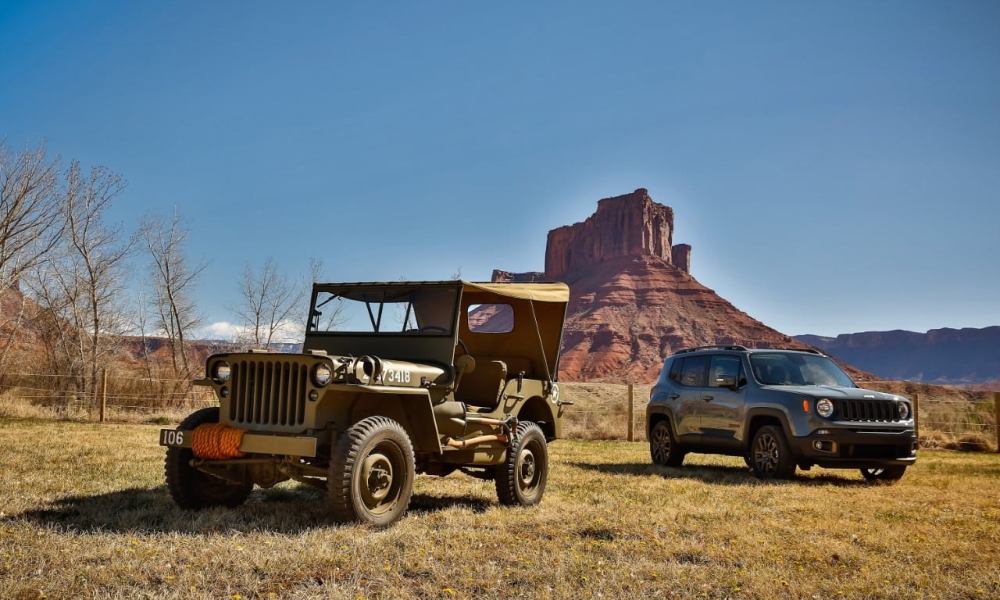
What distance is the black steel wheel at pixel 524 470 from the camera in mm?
8070

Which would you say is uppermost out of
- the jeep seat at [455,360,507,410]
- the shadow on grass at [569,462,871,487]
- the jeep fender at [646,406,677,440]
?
the jeep seat at [455,360,507,410]

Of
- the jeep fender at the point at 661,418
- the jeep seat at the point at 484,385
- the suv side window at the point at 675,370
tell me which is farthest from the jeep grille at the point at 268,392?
the suv side window at the point at 675,370

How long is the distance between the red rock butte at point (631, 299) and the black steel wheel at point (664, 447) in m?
83.7

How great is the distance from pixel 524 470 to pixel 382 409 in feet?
6.76

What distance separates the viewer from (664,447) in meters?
13.4

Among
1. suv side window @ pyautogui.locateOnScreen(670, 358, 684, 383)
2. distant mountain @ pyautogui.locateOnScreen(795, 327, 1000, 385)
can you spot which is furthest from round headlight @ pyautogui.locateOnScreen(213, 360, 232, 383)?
distant mountain @ pyautogui.locateOnScreen(795, 327, 1000, 385)

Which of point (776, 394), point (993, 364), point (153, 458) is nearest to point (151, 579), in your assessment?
point (153, 458)

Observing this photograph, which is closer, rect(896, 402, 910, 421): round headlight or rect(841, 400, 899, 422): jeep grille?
rect(841, 400, 899, 422): jeep grille

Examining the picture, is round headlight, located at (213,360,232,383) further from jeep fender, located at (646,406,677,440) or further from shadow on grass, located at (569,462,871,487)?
jeep fender, located at (646,406,677,440)

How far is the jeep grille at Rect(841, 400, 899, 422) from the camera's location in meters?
11.0

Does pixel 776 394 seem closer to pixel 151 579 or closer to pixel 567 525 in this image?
pixel 567 525

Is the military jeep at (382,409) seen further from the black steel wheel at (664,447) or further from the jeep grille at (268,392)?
the black steel wheel at (664,447)

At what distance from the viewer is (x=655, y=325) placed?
4498 inches

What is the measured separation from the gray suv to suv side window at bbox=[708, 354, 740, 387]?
0.05 feet
